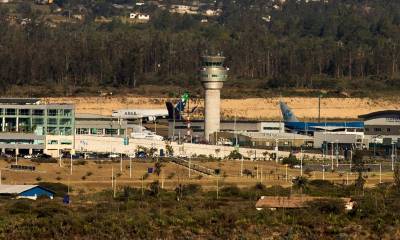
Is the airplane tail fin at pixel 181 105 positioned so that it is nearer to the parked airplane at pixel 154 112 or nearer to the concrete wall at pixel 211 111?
the parked airplane at pixel 154 112

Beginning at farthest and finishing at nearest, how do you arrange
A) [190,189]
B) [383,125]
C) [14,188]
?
[383,125], [190,189], [14,188]

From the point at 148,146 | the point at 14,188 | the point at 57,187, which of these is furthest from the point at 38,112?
the point at 14,188

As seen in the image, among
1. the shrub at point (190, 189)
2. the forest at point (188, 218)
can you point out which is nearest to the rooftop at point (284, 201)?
the forest at point (188, 218)

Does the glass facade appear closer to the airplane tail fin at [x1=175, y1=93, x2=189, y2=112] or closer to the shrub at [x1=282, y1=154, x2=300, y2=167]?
the shrub at [x1=282, y1=154, x2=300, y2=167]

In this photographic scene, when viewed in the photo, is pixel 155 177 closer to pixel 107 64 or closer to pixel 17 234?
pixel 17 234

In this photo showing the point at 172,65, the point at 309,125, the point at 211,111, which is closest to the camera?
the point at 211,111

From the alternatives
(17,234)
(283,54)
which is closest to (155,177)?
(17,234)

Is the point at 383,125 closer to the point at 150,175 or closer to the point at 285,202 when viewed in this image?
the point at 150,175
